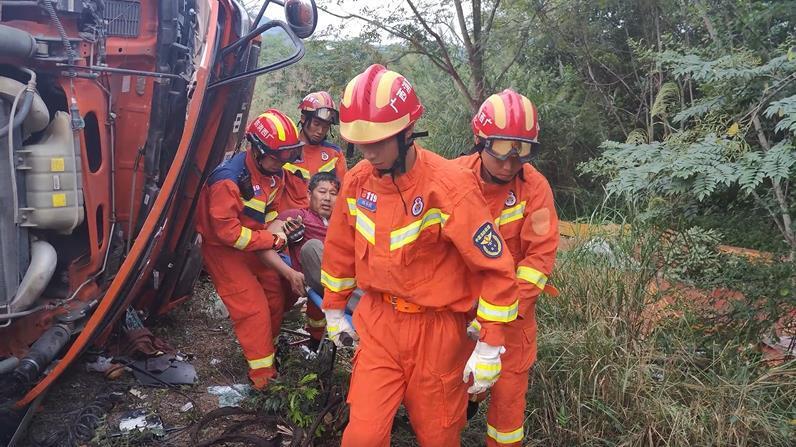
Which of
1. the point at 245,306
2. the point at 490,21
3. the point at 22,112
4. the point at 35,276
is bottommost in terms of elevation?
the point at 245,306

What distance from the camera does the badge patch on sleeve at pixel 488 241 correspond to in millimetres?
2590

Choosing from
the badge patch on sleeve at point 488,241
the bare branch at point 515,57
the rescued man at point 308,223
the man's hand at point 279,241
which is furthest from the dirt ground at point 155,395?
the bare branch at point 515,57

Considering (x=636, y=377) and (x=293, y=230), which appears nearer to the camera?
(x=636, y=377)

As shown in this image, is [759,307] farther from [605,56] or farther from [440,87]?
[440,87]

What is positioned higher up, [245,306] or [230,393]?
[245,306]

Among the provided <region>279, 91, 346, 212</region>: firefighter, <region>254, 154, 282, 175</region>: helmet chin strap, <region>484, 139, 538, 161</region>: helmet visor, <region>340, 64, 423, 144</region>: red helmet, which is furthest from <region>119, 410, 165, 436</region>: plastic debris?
<region>484, 139, 538, 161</region>: helmet visor

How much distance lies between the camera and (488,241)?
262cm

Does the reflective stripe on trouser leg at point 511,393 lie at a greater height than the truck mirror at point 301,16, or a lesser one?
lesser

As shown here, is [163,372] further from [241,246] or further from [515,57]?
[515,57]

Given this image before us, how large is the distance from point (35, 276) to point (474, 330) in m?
2.02

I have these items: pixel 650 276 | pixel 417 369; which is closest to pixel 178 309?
pixel 417 369

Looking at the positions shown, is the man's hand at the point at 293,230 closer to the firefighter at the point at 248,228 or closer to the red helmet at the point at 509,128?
the firefighter at the point at 248,228

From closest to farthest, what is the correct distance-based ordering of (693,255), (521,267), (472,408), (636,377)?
(521,267) → (636,377) → (472,408) → (693,255)

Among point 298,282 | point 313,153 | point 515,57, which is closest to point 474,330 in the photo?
point 298,282
